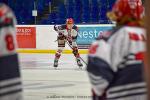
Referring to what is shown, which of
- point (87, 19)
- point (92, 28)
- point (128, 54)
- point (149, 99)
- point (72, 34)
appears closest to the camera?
point (149, 99)

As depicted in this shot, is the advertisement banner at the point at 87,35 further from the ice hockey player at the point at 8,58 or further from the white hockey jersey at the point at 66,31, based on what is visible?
the ice hockey player at the point at 8,58

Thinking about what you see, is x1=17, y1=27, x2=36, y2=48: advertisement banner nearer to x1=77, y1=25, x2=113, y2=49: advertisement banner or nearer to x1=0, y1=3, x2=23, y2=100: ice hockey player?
x1=77, y1=25, x2=113, y2=49: advertisement banner

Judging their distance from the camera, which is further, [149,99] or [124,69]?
[124,69]

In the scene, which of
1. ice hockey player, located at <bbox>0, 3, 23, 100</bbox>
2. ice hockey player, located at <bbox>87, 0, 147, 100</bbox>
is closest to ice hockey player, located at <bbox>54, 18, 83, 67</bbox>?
ice hockey player, located at <bbox>87, 0, 147, 100</bbox>

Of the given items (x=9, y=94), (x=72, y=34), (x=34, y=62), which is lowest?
(x=34, y=62)

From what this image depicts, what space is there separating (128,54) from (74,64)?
1135 centimetres

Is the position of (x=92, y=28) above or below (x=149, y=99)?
below

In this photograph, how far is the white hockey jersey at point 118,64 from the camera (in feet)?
8.67

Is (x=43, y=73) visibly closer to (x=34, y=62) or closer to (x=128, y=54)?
(x=34, y=62)

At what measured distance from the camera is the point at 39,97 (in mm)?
7863

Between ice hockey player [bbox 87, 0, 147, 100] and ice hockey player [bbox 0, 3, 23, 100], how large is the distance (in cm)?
46

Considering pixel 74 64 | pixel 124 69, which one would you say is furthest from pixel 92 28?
pixel 124 69

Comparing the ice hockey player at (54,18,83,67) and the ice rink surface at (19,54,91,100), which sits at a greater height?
the ice hockey player at (54,18,83,67)

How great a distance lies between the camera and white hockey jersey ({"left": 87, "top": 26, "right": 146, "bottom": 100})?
264 centimetres
